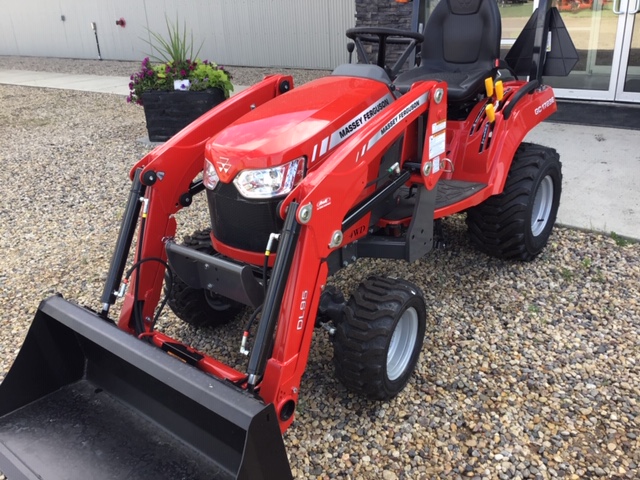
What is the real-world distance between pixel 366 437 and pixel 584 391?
1.03 meters

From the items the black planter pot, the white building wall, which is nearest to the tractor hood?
the black planter pot

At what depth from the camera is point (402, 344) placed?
2.76 m

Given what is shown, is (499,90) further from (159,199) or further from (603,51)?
(603,51)

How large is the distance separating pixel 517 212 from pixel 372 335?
1499 millimetres

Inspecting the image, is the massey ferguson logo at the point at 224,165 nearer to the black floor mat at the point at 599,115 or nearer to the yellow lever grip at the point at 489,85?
the yellow lever grip at the point at 489,85

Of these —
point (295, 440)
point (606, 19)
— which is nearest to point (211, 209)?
point (295, 440)

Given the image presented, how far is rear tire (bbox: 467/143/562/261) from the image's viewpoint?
11.4ft

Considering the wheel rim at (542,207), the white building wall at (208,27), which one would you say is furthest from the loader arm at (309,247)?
the white building wall at (208,27)

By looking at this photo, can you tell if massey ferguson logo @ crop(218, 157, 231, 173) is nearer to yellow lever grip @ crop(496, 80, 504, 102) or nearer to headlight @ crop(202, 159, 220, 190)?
headlight @ crop(202, 159, 220, 190)

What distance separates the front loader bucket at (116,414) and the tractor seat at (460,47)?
2.07m

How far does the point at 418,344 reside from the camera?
2770 mm

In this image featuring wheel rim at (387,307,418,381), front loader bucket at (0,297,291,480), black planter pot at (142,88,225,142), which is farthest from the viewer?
black planter pot at (142,88,225,142)

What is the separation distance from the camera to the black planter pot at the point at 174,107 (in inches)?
265

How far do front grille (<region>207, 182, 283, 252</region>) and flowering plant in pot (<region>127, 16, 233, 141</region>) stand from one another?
174 inches
